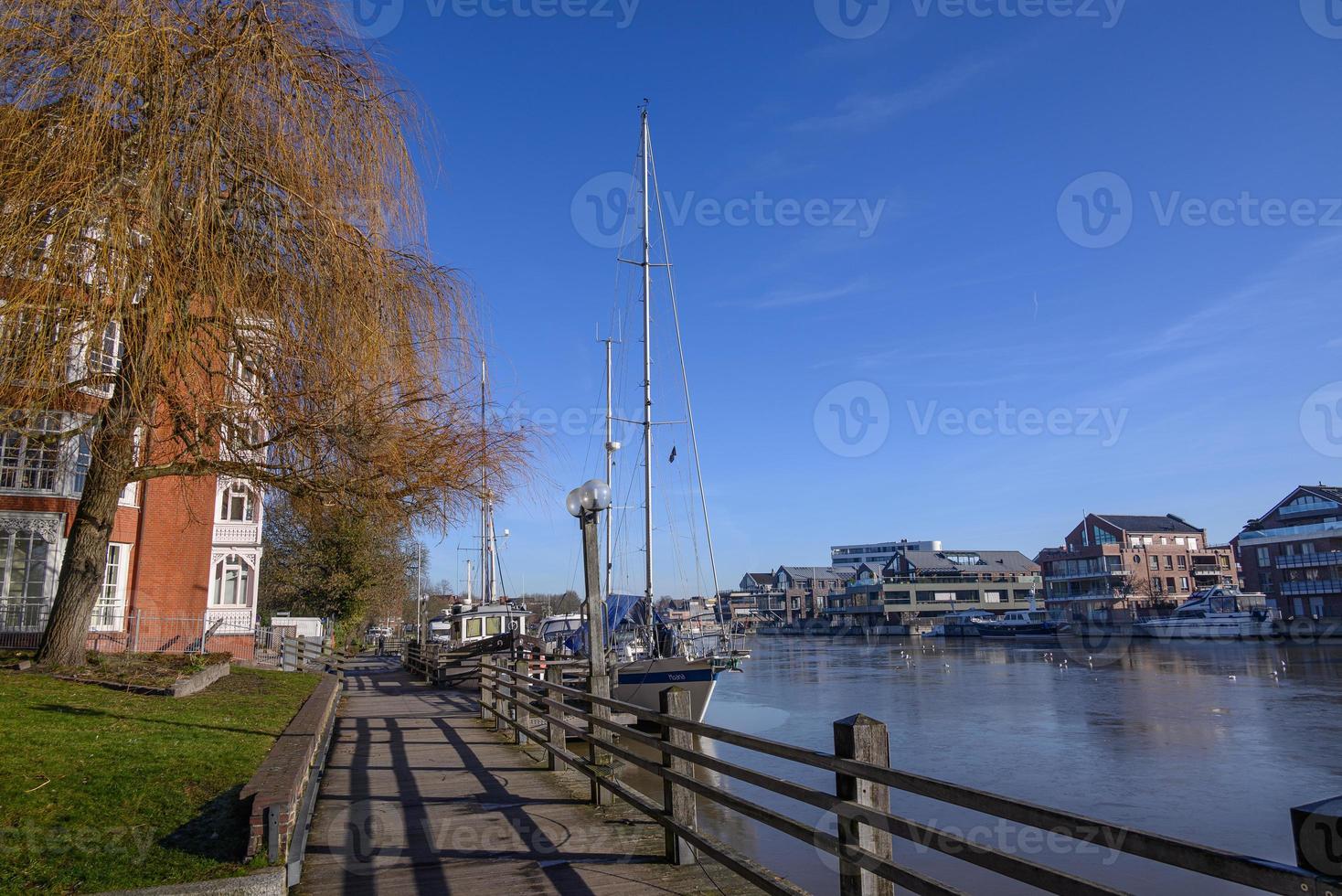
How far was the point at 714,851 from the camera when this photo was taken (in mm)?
6062

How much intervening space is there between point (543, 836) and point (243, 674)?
44.8 ft

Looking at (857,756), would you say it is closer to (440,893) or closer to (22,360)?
(440,893)

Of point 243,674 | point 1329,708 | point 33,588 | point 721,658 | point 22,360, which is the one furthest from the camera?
point 1329,708

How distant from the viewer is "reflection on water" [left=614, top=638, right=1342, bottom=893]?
47.4 ft

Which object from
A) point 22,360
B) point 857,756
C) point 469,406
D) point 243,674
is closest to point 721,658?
point 243,674

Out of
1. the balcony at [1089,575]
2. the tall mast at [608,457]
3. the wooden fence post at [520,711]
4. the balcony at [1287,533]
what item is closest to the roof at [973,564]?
the balcony at [1089,575]

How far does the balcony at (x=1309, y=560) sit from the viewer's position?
240 feet

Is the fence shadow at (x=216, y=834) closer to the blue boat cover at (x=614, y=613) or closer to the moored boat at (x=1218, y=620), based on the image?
the blue boat cover at (x=614, y=613)

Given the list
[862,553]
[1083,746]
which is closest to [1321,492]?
[1083,746]

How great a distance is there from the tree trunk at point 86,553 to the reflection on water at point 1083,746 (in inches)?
391

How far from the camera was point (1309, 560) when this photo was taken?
2958 inches

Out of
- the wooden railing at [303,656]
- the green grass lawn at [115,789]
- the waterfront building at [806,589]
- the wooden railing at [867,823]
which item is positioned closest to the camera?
the wooden railing at [867,823]

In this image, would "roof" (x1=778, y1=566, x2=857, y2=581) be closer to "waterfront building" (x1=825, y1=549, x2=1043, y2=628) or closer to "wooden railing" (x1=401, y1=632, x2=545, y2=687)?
"waterfront building" (x1=825, y1=549, x2=1043, y2=628)

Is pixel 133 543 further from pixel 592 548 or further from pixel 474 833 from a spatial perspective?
pixel 474 833
